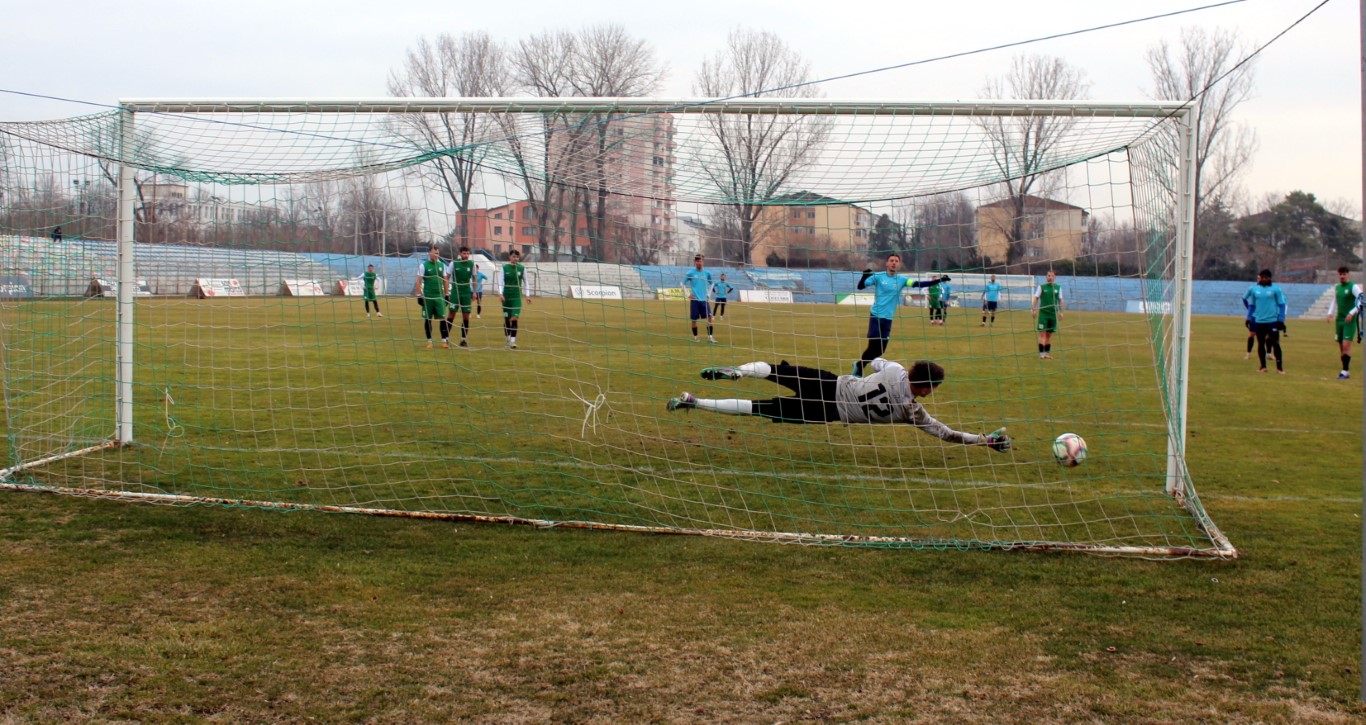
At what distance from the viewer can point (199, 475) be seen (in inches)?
291

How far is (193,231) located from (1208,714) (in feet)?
23.2

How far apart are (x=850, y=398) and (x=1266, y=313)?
37.8 ft

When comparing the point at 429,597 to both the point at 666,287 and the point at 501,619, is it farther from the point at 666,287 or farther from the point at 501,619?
the point at 666,287

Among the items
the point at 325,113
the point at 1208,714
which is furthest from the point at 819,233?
the point at 1208,714

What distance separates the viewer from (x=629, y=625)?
14.8ft

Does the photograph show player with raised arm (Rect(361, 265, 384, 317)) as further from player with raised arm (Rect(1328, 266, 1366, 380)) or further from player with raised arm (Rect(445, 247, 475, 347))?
player with raised arm (Rect(1328, 266, 1366, 380))

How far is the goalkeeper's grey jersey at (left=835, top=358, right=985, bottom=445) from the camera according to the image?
23.6 ft

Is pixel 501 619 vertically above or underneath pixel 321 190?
underneath

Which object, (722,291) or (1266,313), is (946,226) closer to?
(722,291)

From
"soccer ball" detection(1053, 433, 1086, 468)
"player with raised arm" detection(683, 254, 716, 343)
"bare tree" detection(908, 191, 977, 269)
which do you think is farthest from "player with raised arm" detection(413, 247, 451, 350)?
"soccer ball" detection(1053, 433, 1086, 468)

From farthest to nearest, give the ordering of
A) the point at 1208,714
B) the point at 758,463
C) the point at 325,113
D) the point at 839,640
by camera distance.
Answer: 1. the point at 758,463
2. the point at 325,113
3. the point at 839,640
4. the point at 1208,714

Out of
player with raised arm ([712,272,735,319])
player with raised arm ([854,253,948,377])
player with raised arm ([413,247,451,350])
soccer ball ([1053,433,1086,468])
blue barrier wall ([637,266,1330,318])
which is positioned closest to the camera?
soccer ball ([1053,433,1086,468])

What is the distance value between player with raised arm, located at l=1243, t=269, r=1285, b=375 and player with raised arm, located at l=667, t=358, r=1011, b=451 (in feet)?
34.9

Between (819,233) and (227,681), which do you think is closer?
(227,681)
